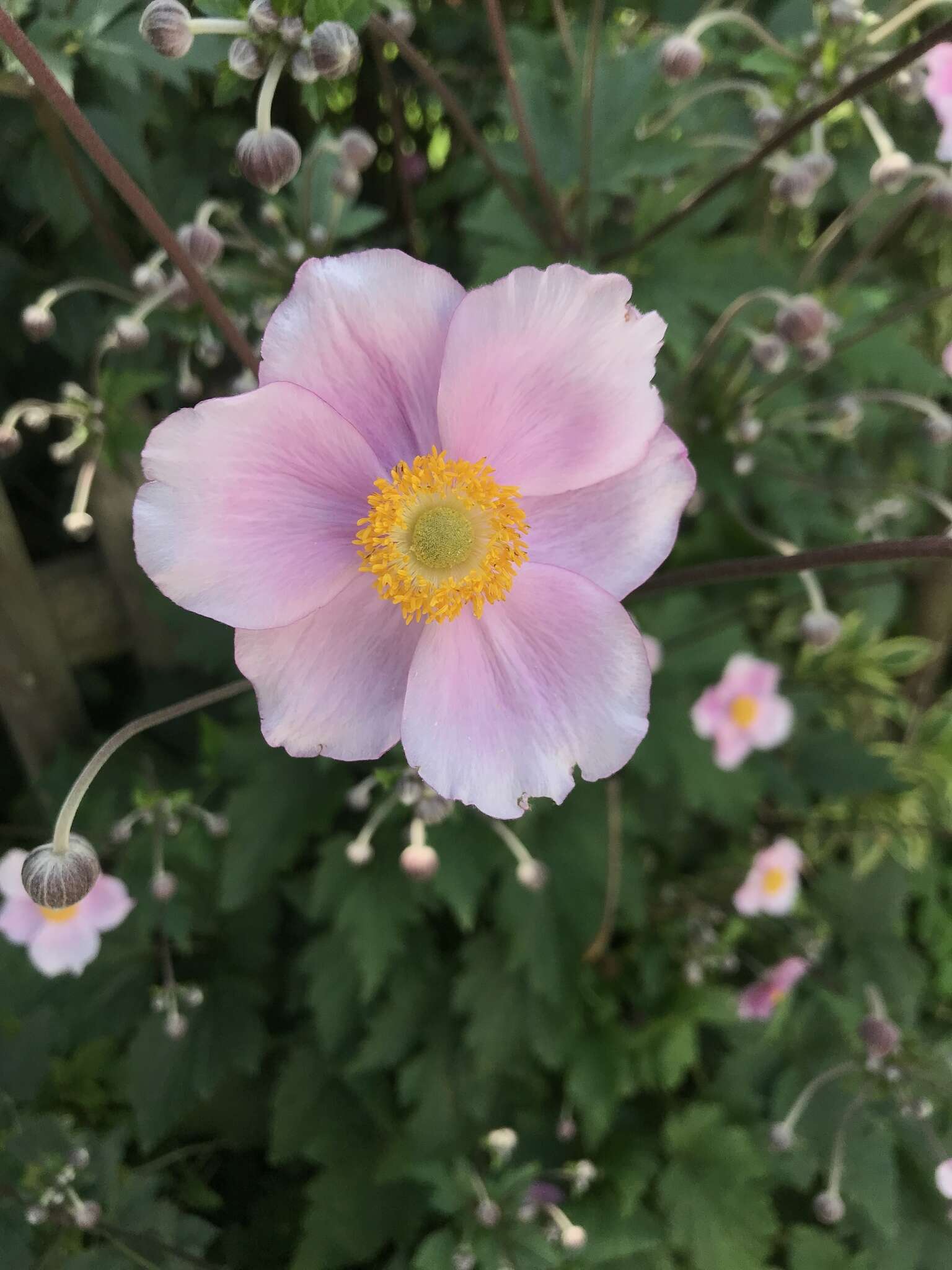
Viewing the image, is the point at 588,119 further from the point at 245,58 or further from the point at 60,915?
the point at 60,915

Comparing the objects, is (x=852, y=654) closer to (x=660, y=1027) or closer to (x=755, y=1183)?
(x=660, y=1027)

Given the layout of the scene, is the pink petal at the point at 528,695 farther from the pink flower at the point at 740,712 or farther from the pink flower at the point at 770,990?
the pink flower at the point at 770,990

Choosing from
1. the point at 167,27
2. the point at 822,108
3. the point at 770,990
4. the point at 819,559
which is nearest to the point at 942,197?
the point at 822,108

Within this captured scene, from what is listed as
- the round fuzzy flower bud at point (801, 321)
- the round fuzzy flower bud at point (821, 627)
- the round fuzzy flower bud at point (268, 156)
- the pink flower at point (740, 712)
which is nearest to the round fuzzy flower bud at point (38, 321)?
the round fuzzy flower bud at point (268, 156)

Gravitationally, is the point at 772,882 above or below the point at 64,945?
below

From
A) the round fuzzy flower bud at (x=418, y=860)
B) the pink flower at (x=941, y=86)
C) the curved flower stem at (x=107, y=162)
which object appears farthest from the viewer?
the pink flower at (x=941, y=86)

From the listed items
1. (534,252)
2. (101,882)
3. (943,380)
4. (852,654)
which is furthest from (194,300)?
(852,654)
